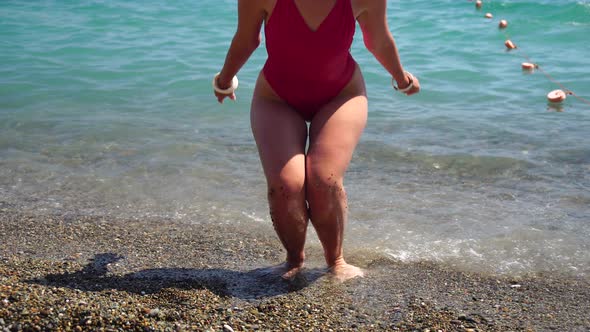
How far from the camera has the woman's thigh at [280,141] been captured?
3869 mm

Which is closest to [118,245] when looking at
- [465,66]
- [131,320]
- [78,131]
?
[131,320]

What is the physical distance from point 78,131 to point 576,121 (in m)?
6.24

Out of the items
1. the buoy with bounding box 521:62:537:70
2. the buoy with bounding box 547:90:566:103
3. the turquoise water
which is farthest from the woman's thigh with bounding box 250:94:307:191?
the buoy with bounding box 521:62:537:70

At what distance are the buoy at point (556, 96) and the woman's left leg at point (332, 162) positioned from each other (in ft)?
20.2

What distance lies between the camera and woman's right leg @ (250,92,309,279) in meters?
3.87

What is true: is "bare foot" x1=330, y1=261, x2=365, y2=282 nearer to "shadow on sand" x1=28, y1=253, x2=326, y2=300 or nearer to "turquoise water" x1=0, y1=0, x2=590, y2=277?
"shadow on sand" x1=28, y1=253, x2=326, y2=300

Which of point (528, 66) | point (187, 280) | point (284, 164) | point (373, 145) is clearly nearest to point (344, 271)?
point (284, 164)

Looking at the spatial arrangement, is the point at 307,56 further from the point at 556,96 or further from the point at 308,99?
the point at 556,96

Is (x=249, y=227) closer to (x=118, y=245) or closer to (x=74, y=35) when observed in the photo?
(x=118, y=245)

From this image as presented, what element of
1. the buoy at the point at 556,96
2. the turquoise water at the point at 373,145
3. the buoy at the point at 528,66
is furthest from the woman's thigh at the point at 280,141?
the buoy at the point at 528,66

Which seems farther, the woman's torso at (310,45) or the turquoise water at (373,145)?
the turquoise water at (373,145)

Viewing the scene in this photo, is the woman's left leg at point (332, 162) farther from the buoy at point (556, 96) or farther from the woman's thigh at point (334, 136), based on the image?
the buoy at point (556, 96)

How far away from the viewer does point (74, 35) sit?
49.9 ft

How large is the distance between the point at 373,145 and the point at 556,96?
3.47 metres
